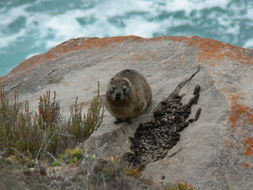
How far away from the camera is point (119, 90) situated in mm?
7094

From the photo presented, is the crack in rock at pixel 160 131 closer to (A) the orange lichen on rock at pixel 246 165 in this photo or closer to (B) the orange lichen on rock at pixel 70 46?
(A) the orange lichen on rock at pixel 246 165

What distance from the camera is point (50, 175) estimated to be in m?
3.95

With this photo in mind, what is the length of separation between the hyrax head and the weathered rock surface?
62 cm

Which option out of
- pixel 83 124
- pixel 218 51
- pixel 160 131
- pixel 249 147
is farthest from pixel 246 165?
pixel 218 51

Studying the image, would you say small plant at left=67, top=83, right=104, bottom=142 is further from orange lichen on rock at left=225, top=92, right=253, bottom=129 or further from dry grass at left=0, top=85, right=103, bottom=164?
orange lichen on rock at left=225, top=92, right=253, bottom=129

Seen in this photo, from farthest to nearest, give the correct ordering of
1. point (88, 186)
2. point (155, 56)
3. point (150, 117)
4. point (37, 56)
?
point (37, 56) < point (155, 56) < point (150, 117) < point (88, 186)

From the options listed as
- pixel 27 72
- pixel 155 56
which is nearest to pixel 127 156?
pixel 155 56

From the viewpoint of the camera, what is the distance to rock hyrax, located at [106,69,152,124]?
23.4ft

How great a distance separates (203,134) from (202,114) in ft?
2.40

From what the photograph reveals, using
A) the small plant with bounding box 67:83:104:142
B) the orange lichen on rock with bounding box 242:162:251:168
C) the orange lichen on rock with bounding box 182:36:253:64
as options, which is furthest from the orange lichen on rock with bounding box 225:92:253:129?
the small plant with bounding box 67:83:104:142

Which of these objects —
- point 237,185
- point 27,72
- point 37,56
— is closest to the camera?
point 237,185

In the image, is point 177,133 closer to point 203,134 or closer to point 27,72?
point 203,134

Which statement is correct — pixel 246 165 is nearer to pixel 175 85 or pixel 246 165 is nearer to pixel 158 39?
pixel 175 85

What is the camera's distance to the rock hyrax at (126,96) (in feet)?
23.4
